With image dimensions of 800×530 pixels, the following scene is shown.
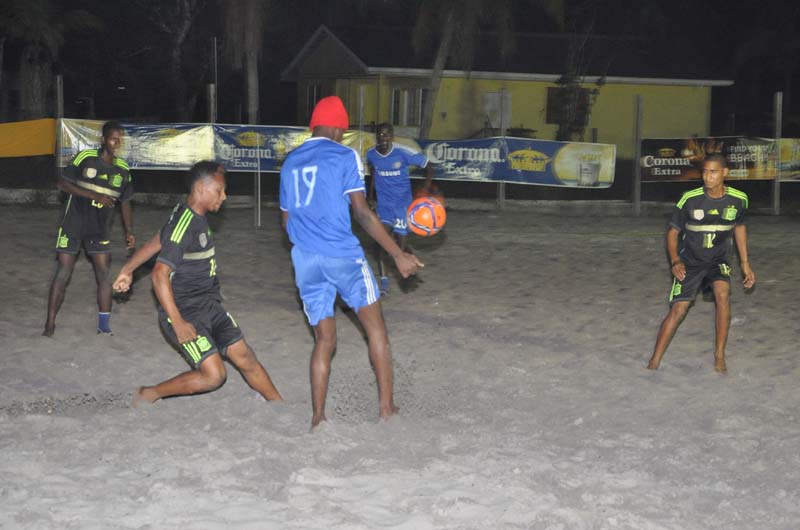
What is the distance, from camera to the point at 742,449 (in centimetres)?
586

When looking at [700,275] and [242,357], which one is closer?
[242,357]

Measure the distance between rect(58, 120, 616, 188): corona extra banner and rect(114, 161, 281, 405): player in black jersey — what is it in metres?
10.4

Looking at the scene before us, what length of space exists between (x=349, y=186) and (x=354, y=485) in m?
1.68

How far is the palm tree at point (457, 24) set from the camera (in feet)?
95.8

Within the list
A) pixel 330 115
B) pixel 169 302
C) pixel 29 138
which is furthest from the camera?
pixel 29 138

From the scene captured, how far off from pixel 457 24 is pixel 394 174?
765 inches

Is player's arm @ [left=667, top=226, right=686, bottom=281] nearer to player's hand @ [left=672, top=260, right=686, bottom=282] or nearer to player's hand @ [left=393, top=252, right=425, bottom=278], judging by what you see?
player's hand @ [left=672, top=260, right=686, bottom=282]

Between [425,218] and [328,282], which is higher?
[425,218]

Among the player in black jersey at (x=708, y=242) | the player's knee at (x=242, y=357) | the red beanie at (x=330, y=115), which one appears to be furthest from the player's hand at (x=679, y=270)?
the player's knee at (x=242, y=357)

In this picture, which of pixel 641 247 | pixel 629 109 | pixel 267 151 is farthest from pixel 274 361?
pixel 629 109

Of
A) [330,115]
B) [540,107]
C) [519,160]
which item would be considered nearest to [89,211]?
[330,115]

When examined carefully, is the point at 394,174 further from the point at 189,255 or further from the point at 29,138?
the point at 29,138

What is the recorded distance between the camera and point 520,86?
34031 millimetres

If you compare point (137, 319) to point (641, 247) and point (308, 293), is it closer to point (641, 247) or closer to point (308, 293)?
point (308, 293)
